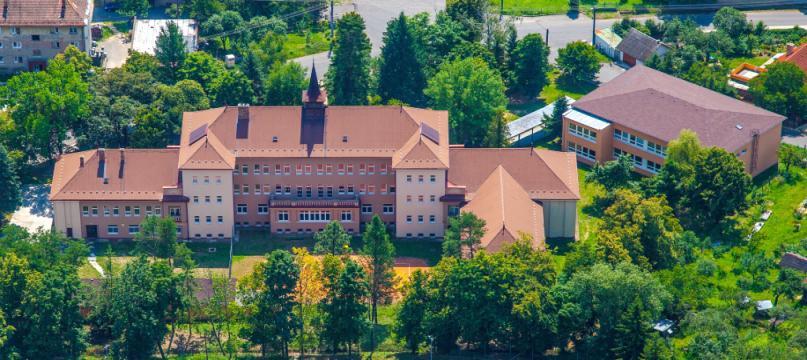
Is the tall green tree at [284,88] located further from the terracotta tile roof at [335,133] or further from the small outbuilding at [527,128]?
the small outbuilding at [527,128]

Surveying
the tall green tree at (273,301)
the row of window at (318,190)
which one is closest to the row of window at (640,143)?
the row of window at (318,190)

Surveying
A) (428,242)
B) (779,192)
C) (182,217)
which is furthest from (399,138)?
(779,192)

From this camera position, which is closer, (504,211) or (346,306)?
(346,306)

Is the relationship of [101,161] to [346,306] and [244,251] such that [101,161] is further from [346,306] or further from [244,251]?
[346,306]

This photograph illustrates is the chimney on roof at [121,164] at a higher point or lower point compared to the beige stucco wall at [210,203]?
higher

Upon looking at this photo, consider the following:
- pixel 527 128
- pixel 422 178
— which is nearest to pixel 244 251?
pixel 422 178

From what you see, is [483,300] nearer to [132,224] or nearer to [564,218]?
[564,218]

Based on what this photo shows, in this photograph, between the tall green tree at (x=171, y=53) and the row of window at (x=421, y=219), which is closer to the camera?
the row of window at (x=421, y=219)
